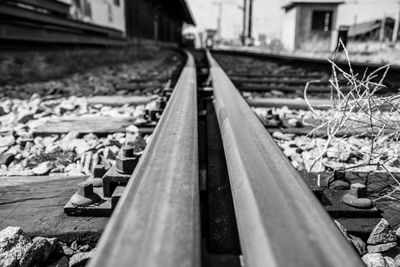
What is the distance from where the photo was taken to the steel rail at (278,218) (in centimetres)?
63

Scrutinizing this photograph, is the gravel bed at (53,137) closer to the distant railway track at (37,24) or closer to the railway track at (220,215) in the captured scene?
the railway track at (220,215)

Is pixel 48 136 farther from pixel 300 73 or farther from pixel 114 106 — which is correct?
pixel 300 73

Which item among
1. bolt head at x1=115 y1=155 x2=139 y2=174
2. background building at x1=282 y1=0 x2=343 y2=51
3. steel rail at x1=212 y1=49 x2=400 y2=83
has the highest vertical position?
background building at x1=282 y1=0 x2=343 y2=51

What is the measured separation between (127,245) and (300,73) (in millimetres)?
6153

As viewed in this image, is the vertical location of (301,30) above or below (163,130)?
above

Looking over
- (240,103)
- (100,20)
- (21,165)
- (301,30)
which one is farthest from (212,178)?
(301,30)

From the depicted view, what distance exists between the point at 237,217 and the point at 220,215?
24 cm

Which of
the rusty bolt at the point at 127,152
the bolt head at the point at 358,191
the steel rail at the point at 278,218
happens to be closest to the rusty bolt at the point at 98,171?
the rusty bolt at the point at 127,152

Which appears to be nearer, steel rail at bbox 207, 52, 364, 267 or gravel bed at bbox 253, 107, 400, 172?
steel rail at bbox 207, 52, 364, 267

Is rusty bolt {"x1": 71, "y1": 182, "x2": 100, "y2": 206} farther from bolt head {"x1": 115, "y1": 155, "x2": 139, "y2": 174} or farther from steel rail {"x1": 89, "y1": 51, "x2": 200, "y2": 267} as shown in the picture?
steel rail {"x1": 89, "y1": 51, "x2": 200, "y2": 267}

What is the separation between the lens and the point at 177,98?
233 cm

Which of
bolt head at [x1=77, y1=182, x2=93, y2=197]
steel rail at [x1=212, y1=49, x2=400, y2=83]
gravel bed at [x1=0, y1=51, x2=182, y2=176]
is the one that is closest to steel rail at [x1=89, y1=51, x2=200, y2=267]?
bolt head at [x1=77, y1=182, x2=93, y2=197]

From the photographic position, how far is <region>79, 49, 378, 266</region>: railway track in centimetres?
62

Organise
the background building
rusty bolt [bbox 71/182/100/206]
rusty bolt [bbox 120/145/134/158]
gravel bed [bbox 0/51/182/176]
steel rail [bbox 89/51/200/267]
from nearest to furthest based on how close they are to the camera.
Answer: steel rail [bbox 89/51/200/267]
rusty bolt [bbox 71/182/100/206]
rusty bolt [bbox 120/145/134/158]
gravel bed [bbox 0/51/182/176]
the background building
